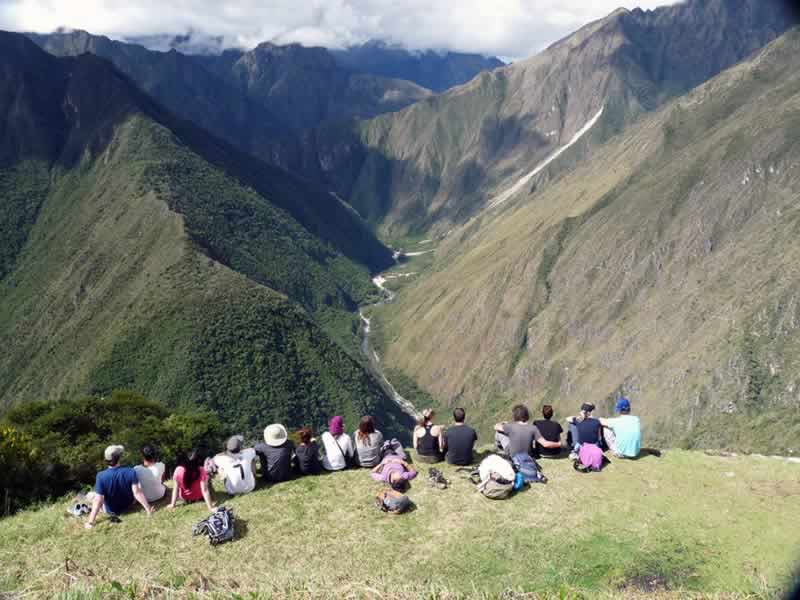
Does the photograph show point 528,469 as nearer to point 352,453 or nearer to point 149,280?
point 352,453

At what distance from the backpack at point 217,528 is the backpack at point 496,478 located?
7438 mm

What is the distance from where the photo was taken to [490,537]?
16.1 metres

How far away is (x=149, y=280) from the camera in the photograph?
104m

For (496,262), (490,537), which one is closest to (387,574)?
(490,537)

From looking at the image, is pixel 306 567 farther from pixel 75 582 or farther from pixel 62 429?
pixel 62 429

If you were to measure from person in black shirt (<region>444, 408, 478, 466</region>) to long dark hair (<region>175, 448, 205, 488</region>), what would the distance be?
8.15 meters

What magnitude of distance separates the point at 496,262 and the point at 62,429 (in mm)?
122890

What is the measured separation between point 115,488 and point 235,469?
3.42 meters

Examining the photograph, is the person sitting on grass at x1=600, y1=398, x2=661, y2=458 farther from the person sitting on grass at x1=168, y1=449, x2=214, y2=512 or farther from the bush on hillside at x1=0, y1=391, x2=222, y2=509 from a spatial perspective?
the bush on hillside at x1=0, y1=391, x2=222, y2=509

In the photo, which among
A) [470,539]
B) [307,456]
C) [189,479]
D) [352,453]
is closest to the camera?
[470,539]

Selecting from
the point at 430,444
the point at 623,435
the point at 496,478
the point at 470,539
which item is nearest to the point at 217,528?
the point at 470,539

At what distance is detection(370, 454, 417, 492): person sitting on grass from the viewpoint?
1842 cm

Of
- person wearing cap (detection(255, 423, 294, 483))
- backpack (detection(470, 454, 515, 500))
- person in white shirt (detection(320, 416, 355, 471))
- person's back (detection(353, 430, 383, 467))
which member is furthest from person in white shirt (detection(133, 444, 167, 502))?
backpack (detection(470, 454, 515, 500))

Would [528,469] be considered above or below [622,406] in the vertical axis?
below
